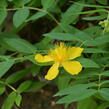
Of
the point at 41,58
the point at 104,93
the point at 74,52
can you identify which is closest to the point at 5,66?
the point at 41,58

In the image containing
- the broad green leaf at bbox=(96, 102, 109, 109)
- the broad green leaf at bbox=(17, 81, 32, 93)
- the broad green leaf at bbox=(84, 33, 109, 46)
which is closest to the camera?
the broad green leaf at bbox=(84, 33, 109, 46)

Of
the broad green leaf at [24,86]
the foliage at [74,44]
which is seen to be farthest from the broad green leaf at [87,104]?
the broad green leaf at [24,86]

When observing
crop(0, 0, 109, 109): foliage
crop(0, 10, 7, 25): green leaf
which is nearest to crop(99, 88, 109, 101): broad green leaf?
crop(0, 0, 109, 109): foliage

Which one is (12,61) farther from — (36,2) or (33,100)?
(33,100)

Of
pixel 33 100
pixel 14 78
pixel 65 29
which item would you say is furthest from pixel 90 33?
pixel 33 100

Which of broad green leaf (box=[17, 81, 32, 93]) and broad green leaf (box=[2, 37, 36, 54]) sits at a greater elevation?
broad green leaf (box=[2, 37, 36, 54])

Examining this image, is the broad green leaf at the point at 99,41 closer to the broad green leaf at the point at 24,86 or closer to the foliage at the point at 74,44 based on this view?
the foliage at the point at 74,44

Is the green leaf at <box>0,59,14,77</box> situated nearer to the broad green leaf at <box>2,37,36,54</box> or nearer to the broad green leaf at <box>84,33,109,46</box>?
the broad green leaf at <box>2,37,36,54</box>
